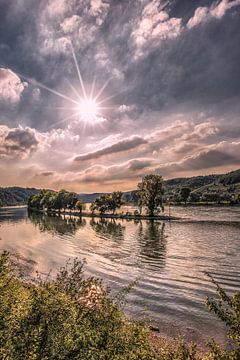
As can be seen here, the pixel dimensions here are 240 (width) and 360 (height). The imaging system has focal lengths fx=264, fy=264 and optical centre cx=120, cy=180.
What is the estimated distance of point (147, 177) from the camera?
143 metres

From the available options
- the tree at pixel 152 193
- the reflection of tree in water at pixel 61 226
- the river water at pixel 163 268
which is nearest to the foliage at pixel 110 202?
the tree at pixel 152 193

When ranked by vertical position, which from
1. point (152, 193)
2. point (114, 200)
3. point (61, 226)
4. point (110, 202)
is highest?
point (152, 193)

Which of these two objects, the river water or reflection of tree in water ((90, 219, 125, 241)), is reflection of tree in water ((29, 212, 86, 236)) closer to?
reflection of tree in water ((90, 219, 125, 241))

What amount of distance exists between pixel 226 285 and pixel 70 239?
52079 millimetres

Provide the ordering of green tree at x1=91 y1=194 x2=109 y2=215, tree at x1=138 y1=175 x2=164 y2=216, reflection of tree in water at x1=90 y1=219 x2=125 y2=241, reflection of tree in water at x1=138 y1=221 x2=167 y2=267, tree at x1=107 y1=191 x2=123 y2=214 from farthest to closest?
green tree at x1=91 y1=194 x2=109 y2=215 < tree at x1=107 y1=191 x2=123 y2=214 < tree at x1=138 y1=175 x2=164 y2=216 < reflection of tree in water at x1=90 y1=219 x2=125 y2=241 < reflection of tree in water at x1=138 y1=221 x2=167 y2=267

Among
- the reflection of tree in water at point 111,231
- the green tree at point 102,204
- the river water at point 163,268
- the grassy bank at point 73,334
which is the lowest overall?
the river water at point 163,268

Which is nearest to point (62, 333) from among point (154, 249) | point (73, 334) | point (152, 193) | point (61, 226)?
point (73, 334)

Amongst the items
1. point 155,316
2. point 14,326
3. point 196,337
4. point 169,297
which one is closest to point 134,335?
point 14,326

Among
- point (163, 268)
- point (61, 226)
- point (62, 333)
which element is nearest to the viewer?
point (62, 333)

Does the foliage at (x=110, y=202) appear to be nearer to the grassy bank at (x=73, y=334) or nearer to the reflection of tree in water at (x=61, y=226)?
the reflection of tree in water at (x=61, y=226)

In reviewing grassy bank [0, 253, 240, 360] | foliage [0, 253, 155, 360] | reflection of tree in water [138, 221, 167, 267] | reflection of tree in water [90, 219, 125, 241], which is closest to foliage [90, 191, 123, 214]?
reflection of tree in water [90, 219, 125, 241]

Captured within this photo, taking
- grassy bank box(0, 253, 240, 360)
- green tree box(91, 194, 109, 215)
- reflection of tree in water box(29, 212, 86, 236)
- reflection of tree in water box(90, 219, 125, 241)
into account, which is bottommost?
reflection of tree in water box(90, 219, 125, 241)

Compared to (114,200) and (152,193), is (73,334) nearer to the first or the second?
(152,193)

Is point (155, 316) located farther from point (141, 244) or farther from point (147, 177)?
point (147, 177)
